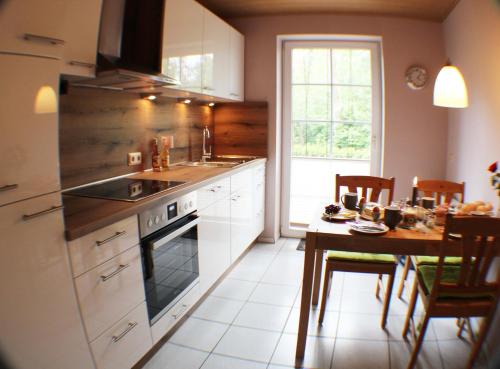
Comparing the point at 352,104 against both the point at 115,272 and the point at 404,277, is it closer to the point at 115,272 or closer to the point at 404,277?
the point at 404,277

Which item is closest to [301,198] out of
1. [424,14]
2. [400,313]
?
[400,313]

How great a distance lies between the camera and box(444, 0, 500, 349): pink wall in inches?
93.1

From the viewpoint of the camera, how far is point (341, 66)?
11.7 ft

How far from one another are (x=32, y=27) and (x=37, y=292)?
2.86 ft

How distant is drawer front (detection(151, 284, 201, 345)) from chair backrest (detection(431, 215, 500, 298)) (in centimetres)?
140

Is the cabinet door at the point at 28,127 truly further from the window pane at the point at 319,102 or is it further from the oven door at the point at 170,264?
the window pane at the point at 319,102

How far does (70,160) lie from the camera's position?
6.28 feet

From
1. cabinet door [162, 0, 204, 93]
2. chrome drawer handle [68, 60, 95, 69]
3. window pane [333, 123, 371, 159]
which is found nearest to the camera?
chrome drawer handle [68, 60, 95, 69]

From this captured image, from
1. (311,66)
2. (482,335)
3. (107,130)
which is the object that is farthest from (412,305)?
(311,66)

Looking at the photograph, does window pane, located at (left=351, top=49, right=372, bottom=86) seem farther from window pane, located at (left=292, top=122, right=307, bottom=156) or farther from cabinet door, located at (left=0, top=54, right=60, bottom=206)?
cabinet door, located at (left=0, top=54, right=60, bottom=206)

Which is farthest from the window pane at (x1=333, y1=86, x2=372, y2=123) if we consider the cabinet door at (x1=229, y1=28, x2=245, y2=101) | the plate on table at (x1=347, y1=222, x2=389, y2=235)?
the plate on table at (x1=347, y1=222, x2=389, y2=235)

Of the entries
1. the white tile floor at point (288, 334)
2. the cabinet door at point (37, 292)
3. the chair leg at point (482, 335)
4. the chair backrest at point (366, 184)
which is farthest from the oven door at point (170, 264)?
the chair leg at point (482, 335)

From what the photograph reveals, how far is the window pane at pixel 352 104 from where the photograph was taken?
11.7ft

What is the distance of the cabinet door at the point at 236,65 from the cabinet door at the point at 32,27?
2133 millimetres
